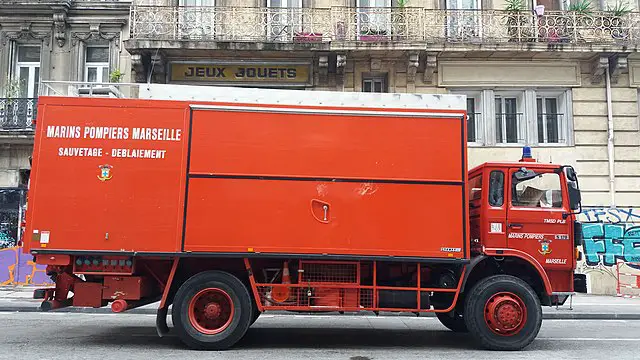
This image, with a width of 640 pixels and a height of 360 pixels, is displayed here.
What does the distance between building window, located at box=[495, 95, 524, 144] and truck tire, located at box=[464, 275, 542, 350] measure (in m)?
10.2

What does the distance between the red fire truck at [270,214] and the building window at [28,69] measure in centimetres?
1164

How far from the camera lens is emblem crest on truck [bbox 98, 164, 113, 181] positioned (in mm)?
7391

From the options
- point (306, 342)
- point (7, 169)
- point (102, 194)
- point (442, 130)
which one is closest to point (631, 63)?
point (442, 130)

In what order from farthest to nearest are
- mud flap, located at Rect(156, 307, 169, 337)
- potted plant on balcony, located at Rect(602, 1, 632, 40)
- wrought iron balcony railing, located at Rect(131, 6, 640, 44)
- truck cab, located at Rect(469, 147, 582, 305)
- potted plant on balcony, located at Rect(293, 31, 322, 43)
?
1. potted plant on balcony, located at Rect(602, 1, 632, 40)
2. wrought iron balcony railing, located at Rect(131, 6, 640, 44)
3. potted plant on balcony, located at Rect(293, 31, 322, 43)
4. truck cab, located at Rect(469, 147, 582, 305)
5. mud flap, located at Rect(156, 307, 169, 337)

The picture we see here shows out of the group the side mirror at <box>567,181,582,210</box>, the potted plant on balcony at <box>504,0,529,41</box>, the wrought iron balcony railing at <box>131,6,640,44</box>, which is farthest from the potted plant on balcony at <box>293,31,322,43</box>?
the side mirror at <box>567,181,582,210</box>

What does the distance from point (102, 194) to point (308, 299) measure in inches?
128

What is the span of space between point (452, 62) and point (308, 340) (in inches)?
444

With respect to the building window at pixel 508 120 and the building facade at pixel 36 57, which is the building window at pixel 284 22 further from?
the building window at pixel 508 120

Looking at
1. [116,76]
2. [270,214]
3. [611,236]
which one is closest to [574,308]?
[611,236]

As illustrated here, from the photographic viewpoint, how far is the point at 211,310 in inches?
292

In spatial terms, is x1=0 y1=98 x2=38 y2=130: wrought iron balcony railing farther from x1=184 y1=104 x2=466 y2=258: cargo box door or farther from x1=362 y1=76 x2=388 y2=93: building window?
x1=184 y1=104 x2=466 y2=258: cargo box door

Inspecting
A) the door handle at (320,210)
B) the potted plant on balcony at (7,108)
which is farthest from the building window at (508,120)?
the potted plant on balcony at (7,108)

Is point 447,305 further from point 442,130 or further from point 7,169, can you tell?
point 7,169

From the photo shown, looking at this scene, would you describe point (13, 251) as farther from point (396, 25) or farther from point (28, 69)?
point (396, 25)
